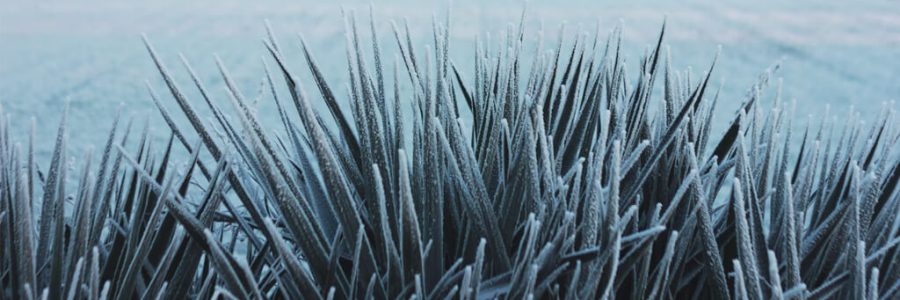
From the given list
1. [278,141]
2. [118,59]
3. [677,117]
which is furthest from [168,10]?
[677,117]

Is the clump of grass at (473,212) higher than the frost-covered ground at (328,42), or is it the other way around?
the clump of grass at (473,212)

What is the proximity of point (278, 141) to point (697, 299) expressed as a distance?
13.9 inches

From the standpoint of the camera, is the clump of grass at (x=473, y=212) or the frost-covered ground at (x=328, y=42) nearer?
the clump of grass at (x=473, y=212)

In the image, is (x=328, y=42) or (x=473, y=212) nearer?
(x=473, y=212)

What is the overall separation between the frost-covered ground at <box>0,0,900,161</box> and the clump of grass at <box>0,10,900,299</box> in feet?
5.56

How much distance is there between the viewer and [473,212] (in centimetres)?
56

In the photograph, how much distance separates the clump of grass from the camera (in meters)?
0.50

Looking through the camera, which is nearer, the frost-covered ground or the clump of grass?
the clump of grass

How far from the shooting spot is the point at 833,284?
0.52m

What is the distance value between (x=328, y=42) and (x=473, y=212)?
2.73 metres

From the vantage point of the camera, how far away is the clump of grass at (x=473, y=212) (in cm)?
50

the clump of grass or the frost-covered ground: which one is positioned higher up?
the clump of grass

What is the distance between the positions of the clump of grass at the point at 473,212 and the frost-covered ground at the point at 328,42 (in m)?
1.69

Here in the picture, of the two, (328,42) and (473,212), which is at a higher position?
(473,212)
